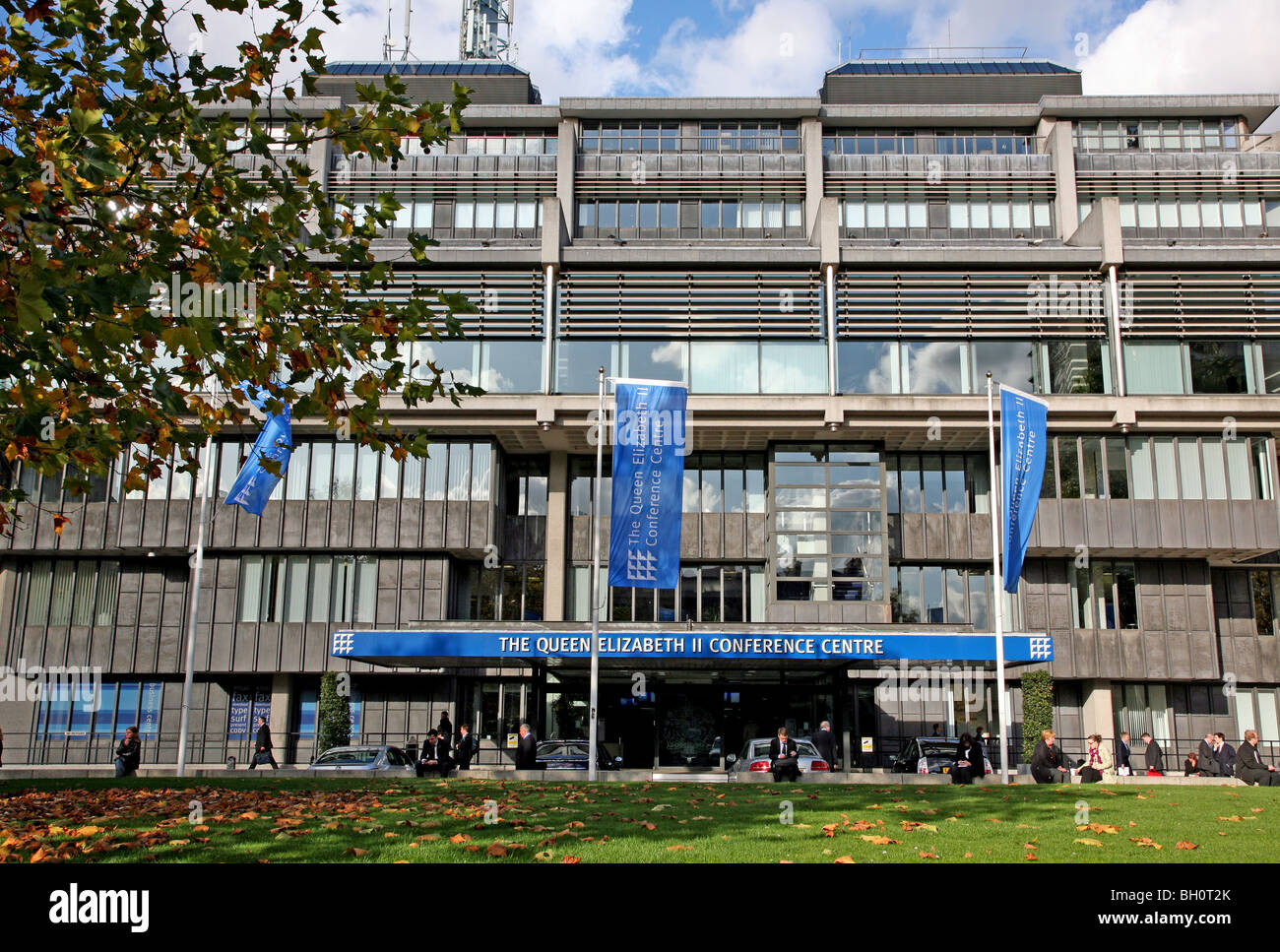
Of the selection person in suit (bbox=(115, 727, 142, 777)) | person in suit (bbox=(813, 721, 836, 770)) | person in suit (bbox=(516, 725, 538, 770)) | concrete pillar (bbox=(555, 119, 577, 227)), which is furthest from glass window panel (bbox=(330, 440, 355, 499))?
person in suit (bbox=(813, 721, 836, 770))

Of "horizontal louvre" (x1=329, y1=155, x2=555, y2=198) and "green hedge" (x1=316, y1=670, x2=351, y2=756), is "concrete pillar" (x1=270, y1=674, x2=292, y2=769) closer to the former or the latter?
"green hedge" (x1=316, y1=670, x2=351, y2=756)

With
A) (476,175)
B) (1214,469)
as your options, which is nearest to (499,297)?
(476,175)

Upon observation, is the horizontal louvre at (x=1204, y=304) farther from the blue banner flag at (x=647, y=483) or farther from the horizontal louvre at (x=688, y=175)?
the blue banner flag at (x=647, y=483)

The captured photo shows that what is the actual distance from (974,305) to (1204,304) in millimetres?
7682

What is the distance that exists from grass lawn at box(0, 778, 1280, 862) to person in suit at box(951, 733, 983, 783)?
713 centimetres

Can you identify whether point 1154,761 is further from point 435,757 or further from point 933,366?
point 435,757

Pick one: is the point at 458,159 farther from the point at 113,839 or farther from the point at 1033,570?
the point at 113,839

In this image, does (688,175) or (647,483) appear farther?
(688,175)

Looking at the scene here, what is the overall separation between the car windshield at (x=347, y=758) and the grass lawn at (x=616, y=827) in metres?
9.73

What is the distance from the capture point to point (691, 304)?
122 feet

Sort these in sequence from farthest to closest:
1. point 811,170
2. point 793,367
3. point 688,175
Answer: point 688,175
point 811,170
point 793,367

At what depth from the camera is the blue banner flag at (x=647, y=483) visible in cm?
2661

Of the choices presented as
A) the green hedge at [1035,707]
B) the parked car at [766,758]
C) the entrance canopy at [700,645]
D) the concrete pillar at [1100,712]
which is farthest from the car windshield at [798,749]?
the concrete pillar at [1100,712]

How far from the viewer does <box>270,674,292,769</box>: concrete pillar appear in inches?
1404
